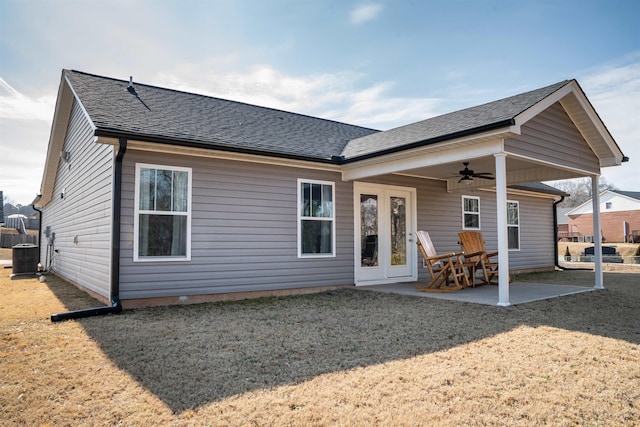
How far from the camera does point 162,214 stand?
6156 mm

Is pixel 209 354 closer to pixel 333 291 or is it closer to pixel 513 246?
pixel 333 291

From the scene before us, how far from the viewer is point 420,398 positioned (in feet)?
8.74

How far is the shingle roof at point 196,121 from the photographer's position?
6.03 m

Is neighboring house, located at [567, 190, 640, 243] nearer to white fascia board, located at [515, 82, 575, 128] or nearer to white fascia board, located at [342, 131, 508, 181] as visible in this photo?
white fascia board, located at [515, 82, 575, 128]

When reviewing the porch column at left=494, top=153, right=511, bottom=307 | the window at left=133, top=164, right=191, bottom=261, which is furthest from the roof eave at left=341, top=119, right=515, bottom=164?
the window at left=133, top=164, right=191, bottom=261

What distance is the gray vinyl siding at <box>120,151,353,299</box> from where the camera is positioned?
234 inches

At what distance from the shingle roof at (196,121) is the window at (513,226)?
5.60 meters

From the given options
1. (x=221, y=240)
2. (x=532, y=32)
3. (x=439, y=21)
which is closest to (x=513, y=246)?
(x=532, y=32)

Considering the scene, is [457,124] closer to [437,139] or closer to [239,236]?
[437,139]

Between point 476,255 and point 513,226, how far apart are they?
5.07 m

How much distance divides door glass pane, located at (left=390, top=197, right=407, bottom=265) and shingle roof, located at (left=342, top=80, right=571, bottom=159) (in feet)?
5.29

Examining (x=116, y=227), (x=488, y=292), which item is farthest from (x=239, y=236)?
(x=488, y=292)

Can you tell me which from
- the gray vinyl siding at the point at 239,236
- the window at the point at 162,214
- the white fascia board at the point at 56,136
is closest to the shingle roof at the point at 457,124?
the gray vinyl siding at the point at 239,236

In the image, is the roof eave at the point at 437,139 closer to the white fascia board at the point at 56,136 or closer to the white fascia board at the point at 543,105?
the white fascia board at the point at 543,105
